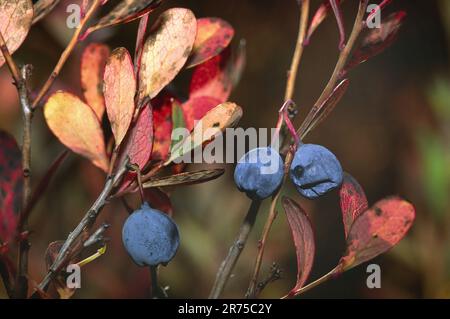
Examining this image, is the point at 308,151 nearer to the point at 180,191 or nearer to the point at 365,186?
the point at 180,191

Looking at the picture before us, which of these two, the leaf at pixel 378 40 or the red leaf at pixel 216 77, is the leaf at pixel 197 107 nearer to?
the red leaf at pixel 216 77

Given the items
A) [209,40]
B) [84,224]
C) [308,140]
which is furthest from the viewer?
[308,140]

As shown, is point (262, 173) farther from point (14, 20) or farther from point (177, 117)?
point (14, 20)

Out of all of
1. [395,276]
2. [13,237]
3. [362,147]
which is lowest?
[395,276]

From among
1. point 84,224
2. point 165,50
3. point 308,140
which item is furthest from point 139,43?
point 308,140

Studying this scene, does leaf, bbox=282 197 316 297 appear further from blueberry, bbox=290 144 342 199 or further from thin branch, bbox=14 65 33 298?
thin branch, bbox=14 65 33 298

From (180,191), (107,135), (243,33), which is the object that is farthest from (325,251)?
(107,135)
